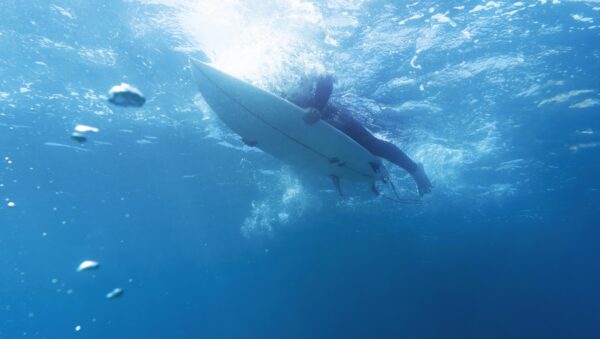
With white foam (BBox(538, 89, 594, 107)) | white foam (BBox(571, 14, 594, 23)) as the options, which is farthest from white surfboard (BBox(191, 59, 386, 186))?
white foam (BBox(538, 89, 594, 107))

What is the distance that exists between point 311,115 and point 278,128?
1.02 metres

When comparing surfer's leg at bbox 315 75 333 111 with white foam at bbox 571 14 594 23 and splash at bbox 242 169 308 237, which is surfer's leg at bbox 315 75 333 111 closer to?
white foam at bbox 571 14 594 23

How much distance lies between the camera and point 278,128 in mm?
8727

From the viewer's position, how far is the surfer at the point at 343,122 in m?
8.43

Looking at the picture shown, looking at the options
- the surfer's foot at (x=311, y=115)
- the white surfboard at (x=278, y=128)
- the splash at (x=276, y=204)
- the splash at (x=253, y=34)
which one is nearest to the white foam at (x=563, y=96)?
the white surfboard at (x=278, y=128)

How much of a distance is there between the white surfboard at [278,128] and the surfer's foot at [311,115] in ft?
0.46

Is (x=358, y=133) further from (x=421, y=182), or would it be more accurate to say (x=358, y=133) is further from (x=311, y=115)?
(x=421, y=182)

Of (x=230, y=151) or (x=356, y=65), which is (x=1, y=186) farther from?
(x=356, y=65)

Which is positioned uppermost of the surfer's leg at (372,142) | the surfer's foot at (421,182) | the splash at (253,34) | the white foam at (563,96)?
the white foam at (563,96)

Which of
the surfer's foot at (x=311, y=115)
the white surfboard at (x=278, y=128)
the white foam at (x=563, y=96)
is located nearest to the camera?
the white surfboard at (x=278, y=128)

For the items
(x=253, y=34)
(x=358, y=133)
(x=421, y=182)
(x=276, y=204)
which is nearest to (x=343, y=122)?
(x=358, y=133)

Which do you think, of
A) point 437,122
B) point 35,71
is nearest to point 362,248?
point 437,122

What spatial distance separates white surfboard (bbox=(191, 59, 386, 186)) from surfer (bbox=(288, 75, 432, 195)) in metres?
0.53

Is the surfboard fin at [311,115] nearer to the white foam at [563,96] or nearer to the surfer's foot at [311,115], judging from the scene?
the surfer's foot at [311,115]
